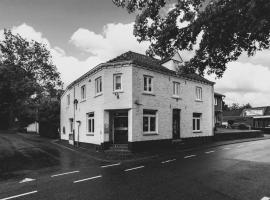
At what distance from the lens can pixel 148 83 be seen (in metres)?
18.4

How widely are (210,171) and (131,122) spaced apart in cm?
767

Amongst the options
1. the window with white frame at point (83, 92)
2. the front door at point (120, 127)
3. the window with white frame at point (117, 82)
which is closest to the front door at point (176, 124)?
the front door at point (120, 127)

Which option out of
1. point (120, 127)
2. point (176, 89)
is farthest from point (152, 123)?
point (176, 89)

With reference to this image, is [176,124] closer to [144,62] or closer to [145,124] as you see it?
[145,124]

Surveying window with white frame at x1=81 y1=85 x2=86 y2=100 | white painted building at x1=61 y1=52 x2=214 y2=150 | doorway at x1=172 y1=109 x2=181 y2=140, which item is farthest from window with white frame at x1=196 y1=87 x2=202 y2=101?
window with white frame at x1=81 y1=85 x2=86 y2=100

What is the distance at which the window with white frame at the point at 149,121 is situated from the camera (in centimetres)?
1794

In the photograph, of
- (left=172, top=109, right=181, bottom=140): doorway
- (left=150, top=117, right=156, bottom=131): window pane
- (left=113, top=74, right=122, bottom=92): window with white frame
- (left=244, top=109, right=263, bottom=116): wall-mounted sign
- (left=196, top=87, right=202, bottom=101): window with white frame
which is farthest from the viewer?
(left=244, top=109, right=263, bottom=116): wall-mounted sign

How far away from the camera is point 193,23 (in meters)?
9.29

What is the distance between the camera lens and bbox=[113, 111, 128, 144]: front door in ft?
57.7

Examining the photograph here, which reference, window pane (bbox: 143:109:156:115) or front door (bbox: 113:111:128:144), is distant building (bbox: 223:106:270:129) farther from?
front door (bbox: 113:111:128:144)

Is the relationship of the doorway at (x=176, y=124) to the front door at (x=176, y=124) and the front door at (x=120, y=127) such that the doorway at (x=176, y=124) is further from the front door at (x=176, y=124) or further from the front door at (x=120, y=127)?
the front door at (x=120, y=127)

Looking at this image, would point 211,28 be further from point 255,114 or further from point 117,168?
point 255,114

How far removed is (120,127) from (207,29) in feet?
35.0

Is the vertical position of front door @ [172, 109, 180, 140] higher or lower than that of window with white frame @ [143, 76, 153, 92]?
lower
